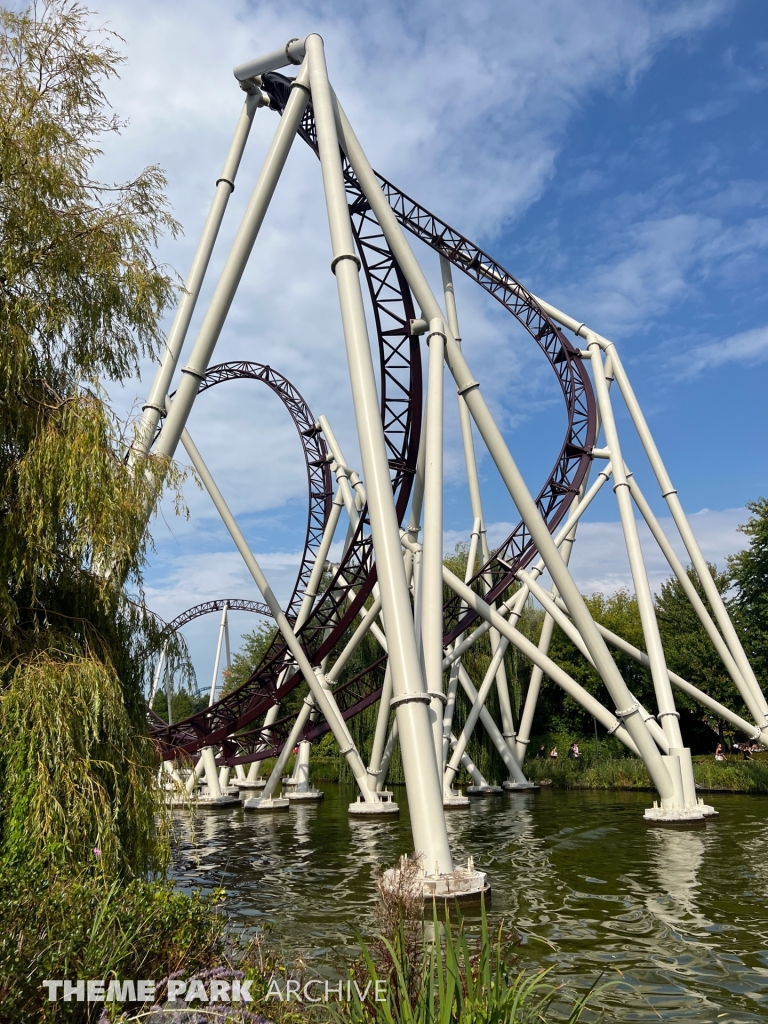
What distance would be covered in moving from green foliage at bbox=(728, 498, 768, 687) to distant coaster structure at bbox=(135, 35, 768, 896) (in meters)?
8.40

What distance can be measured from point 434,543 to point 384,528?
1.62m

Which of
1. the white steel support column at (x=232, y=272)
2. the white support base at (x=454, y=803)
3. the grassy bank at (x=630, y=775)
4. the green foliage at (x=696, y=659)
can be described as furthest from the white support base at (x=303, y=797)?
the white steel support column at (x=232, y=272)

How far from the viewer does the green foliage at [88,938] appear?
3.28m

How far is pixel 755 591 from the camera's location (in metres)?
26.7

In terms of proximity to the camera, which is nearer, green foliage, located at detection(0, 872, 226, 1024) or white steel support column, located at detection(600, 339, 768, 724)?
green foliage, located at detection(0, 872, 226, 1024)

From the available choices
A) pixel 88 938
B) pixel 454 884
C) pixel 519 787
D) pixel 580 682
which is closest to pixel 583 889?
pixel 454 884

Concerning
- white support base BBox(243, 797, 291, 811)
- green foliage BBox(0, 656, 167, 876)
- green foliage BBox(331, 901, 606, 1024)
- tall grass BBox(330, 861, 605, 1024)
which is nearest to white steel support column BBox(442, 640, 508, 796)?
white support base BBox(243, 797, 291, 811)

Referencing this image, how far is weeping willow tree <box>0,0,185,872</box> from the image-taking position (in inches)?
215

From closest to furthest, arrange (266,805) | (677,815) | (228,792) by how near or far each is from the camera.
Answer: (677,815) < (266,805) < (228,792)

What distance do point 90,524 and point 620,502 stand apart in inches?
481

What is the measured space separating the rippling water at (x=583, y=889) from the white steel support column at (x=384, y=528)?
1.08 m

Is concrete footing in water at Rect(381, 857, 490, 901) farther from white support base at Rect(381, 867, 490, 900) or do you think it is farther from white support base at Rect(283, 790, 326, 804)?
white support base at Rect(283, 790, 326, 804)

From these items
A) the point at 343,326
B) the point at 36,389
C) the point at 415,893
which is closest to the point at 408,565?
the point at 343,326

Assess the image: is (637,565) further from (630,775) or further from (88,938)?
(88,938)
